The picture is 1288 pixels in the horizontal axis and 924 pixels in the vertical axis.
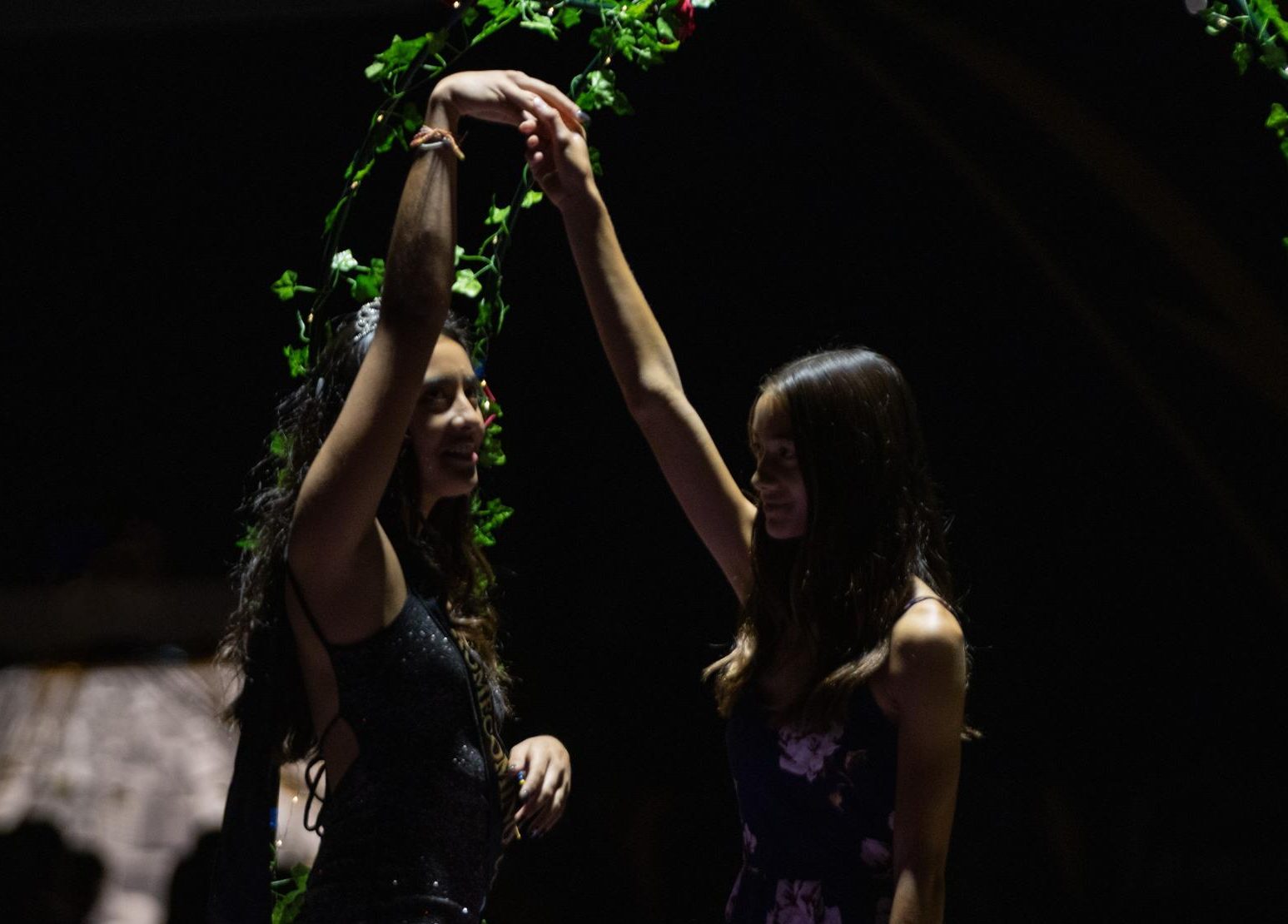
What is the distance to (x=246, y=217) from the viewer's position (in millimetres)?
2539

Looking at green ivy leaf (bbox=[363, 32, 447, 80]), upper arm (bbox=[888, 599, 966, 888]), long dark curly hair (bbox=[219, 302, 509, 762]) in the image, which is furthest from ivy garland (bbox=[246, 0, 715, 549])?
upper arm (bbox=[888, 599, 966, 888])

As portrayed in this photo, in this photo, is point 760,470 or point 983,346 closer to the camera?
point 760,470

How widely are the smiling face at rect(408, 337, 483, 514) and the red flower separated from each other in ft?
2.17

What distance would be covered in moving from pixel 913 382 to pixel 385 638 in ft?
4.82

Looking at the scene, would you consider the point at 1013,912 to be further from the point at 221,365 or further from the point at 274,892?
the point at 221,365

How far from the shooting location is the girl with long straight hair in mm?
1517

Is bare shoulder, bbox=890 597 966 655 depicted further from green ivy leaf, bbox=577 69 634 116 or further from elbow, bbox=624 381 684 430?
green ivy leaf, bbox=577 69 634 116

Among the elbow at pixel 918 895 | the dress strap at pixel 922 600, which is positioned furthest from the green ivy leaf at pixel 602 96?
the elbow at pixel 918 895

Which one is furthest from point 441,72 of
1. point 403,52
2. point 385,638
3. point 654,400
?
point 385,638

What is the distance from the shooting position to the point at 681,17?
1.97 meters

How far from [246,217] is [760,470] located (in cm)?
132

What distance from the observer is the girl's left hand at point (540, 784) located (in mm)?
1649

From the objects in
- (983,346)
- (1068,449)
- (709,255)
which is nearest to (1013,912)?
(1068,449)

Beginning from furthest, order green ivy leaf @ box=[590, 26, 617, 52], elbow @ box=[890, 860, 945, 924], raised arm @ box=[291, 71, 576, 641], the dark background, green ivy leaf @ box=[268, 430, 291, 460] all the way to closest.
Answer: the dark background, green ivy leaf @ box=[590, 26, 617, 52], green ivy leaf @ box=[268, 430, 291, 460], elbow @ box=[890, 860, 945, 924], raised arm @ box=[291, 71, 576, 641]
